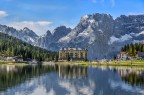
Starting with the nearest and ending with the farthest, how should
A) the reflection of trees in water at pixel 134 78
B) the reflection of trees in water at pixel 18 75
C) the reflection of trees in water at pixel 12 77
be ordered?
the reflection of trees in water at pixel 12 77, the reflection of trees in water at pixel 18 75, the reflection of trees in water at pixel 134 78

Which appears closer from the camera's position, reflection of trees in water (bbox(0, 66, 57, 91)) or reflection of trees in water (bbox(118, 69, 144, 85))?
reflection of trees in water (bbox(0, 66, 57, 91))

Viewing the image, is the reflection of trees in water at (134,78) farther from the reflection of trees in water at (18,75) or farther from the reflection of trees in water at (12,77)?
the reflection of trees in water at (12,77)

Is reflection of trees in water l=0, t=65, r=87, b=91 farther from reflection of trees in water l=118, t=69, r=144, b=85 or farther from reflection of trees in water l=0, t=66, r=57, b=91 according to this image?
reflection of trees in water l=118, t=69, r=144, b=85

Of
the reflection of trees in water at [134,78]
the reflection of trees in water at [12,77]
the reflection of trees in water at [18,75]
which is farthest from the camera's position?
the reflection of trees in water at [134,78]

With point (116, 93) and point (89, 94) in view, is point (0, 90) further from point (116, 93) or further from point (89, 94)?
point (116, 93)

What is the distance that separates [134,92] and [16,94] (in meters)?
25.8

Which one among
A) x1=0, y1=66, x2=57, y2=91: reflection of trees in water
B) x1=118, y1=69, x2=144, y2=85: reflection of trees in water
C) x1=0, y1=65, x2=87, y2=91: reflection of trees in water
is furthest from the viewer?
x1=118, y1=69, x2=144, y2=85: reflection of trees in water

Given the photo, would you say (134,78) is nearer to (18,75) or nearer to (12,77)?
(12,77)

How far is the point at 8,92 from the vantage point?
74750mm

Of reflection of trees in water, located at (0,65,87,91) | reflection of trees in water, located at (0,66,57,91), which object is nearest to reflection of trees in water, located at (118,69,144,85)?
reflection of trees in water, located at (0,65,87,91)

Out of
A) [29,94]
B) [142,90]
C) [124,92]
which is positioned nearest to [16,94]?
[29,94]

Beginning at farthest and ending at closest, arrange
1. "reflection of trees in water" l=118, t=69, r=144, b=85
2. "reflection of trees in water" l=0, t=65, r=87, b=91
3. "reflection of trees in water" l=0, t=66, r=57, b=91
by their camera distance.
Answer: "reflection of trees in water" l=118, t=69, r=144, b=85
"reflection of trees in water" l=0, t=65, r=87, b=91
"reflection of trees in water" l=0, t=66, r=57, b=91

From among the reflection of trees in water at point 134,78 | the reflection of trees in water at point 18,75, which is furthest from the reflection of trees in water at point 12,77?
the reflection of trees in water at point 134,78

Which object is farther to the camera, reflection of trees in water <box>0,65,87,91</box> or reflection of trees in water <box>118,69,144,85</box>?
reflection of trees in water <box>118,69,144,85</box>
